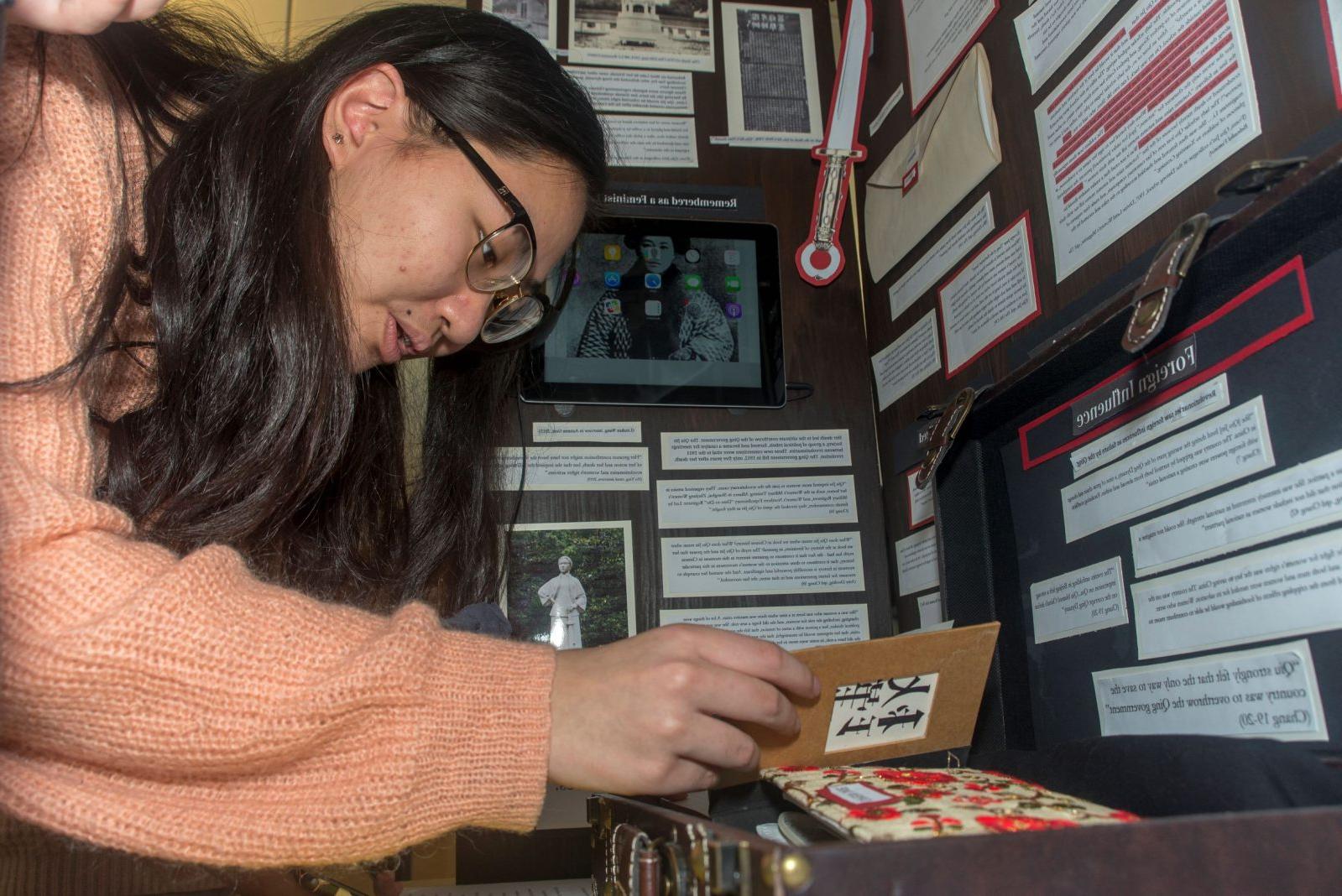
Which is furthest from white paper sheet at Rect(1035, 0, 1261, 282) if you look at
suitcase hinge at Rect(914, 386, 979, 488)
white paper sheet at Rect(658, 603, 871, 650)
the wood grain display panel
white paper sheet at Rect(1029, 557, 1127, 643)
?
white paper sheet at Rect(658, 603, 871, 650)

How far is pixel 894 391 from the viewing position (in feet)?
3.43

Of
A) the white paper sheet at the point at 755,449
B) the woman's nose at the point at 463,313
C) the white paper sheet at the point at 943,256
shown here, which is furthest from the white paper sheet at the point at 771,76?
the woman's nose at the point at 463,313

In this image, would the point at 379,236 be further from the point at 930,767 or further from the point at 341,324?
the point at 930,767

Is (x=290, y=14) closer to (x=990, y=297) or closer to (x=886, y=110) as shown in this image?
(x=886, y=110)

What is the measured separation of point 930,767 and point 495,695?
31 cm

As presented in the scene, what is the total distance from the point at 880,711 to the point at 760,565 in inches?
16.2

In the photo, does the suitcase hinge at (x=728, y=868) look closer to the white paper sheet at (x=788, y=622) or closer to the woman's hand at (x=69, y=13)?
the woman's hand at (x=69, y=13)

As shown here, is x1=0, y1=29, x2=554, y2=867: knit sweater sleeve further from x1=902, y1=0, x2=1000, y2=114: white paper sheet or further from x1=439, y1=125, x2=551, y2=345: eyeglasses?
x1=902, y1=0, x2=1000, y2=114: white paper sheet

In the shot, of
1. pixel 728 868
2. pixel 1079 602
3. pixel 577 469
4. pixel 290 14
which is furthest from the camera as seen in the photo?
pixel 290 14

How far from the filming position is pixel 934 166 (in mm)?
950

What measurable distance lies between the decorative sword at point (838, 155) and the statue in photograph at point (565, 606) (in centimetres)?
44

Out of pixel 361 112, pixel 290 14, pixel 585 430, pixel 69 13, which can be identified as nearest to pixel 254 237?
pixel 361 112

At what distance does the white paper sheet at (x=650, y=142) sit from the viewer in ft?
3.72

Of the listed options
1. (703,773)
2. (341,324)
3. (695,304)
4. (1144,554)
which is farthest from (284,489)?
(1144,554)
